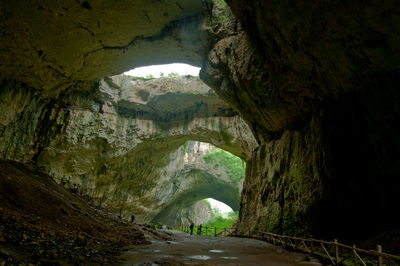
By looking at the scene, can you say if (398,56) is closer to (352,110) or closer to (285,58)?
(352,110)

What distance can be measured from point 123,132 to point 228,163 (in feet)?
47.4

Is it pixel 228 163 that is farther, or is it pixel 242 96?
pixel 228 163

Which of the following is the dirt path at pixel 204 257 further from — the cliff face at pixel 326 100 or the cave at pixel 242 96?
the cliff face at pixel 326 100

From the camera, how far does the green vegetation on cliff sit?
3023 cm

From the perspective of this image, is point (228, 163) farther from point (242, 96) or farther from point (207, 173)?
point (242, 96)

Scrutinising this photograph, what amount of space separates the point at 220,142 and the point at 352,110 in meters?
14.8

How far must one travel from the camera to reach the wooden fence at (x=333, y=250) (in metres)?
4.79

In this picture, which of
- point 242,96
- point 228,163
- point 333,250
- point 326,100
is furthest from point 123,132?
point 333,250

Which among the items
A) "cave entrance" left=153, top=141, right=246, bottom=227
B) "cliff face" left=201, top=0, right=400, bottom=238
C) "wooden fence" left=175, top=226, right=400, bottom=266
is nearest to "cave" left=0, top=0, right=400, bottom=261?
"cliff face" left=201, top=0, right=400, bottom=238

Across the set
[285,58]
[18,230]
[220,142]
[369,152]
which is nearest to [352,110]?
[369,152]

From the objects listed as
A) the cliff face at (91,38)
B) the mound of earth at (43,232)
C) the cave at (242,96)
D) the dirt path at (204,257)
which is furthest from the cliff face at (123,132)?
the dirt path at (204,257)

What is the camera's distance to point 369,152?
7.66m

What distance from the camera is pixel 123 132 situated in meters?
21.0

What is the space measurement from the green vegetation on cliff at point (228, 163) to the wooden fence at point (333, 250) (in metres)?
14.0
